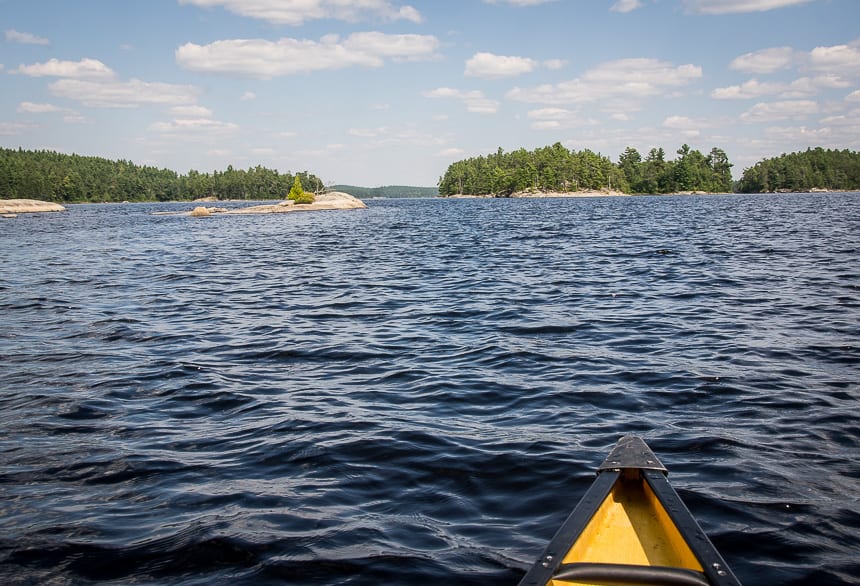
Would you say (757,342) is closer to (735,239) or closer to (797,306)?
(797,306)

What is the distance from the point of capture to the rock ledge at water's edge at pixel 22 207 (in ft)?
296

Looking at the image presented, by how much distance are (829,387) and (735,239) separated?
2485cm

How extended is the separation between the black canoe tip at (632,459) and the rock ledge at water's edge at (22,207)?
101562 mm

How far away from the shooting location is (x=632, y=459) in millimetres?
4730

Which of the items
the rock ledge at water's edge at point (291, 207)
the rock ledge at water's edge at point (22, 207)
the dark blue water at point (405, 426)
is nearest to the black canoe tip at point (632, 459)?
the dark blue water at point (405, 426)

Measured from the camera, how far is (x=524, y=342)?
1075 cm

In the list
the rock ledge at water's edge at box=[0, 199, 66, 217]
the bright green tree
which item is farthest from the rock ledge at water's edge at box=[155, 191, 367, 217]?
the rock ledge at water's edge at box=[0, 199, 66, 217]

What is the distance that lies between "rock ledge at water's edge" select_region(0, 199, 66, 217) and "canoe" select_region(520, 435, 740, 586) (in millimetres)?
101967

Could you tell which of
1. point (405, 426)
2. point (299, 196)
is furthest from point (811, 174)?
point (405, 426)

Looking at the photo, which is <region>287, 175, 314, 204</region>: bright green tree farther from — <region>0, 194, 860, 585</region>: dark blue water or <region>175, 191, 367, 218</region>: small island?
<region>0, 194, 860, 585</region>: dark blue water

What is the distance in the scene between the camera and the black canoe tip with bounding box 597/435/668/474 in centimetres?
459

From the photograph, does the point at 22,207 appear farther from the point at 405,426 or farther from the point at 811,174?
the point at 811,174

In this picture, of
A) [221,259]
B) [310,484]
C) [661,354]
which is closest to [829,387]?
[661,354]

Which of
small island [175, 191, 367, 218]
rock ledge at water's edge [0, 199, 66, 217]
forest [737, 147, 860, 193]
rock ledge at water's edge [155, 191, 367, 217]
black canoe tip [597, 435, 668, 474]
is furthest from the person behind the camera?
forest [737, 147, 860, 193]
